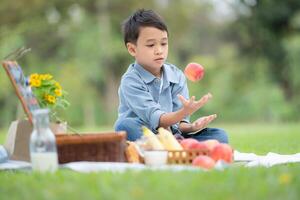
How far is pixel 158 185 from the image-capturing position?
3072 mm

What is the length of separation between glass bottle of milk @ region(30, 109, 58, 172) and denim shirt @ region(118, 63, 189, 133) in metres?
1.19

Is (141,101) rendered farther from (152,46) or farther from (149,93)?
(152,46)

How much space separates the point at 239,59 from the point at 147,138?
70.1 feet

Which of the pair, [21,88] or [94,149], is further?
[21,88]

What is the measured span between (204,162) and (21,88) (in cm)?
127

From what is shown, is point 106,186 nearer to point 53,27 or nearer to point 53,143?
point 53,143

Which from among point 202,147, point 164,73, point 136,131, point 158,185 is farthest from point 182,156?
point 164,73

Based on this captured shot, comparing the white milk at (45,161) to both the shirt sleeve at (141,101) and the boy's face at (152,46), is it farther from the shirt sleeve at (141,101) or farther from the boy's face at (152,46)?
the boy's face at (152,46)

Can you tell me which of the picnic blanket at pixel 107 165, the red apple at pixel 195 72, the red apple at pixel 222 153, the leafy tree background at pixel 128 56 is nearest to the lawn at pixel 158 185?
the picnic blanket at pixel 107 165

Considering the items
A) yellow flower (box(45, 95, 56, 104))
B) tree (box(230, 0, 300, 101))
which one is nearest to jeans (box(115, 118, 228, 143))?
yellow flower (box(45, 95, 56, 104))

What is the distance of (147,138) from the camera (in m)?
4.22

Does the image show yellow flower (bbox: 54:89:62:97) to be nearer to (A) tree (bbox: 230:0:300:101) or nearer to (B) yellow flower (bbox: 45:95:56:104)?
(B) yellow flower (bbox: 45:95:56:104)

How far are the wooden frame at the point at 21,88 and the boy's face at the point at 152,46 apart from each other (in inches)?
41.2

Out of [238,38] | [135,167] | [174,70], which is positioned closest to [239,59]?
[238,38]
